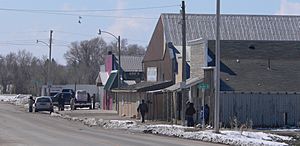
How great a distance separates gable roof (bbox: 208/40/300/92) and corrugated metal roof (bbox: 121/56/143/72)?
3391 centimetres

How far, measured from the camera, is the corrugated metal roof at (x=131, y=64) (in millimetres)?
84438

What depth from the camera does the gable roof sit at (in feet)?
149

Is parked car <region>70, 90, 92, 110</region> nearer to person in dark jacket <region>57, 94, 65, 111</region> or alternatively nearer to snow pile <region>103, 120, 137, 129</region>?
person in dark jacket <region>57, 94, 65, 111</region>

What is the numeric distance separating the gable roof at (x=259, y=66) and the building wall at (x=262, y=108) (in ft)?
1.45

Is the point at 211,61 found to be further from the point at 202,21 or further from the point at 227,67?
the point at 202,21

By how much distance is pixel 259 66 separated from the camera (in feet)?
161

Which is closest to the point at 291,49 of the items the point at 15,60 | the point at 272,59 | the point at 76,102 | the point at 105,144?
the point at 272,59

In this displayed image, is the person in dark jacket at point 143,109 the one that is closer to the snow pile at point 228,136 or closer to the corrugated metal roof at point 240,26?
the snow pile at point 228,136

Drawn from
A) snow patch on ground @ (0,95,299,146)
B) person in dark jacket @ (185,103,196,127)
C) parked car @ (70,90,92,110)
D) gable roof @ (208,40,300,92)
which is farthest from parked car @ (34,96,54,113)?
person in dark jacket @ (185,103,196,127)

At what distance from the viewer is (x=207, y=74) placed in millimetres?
46406

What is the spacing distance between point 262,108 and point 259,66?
4.83m

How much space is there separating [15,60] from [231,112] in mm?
137342

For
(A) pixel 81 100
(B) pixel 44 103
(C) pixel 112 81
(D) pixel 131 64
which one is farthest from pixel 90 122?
(D) pixel 131 64

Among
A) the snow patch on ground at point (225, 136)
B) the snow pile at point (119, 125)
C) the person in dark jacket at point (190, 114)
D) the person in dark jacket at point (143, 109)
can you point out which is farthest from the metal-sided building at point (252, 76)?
the snow patch on ground at point (225, 136)
